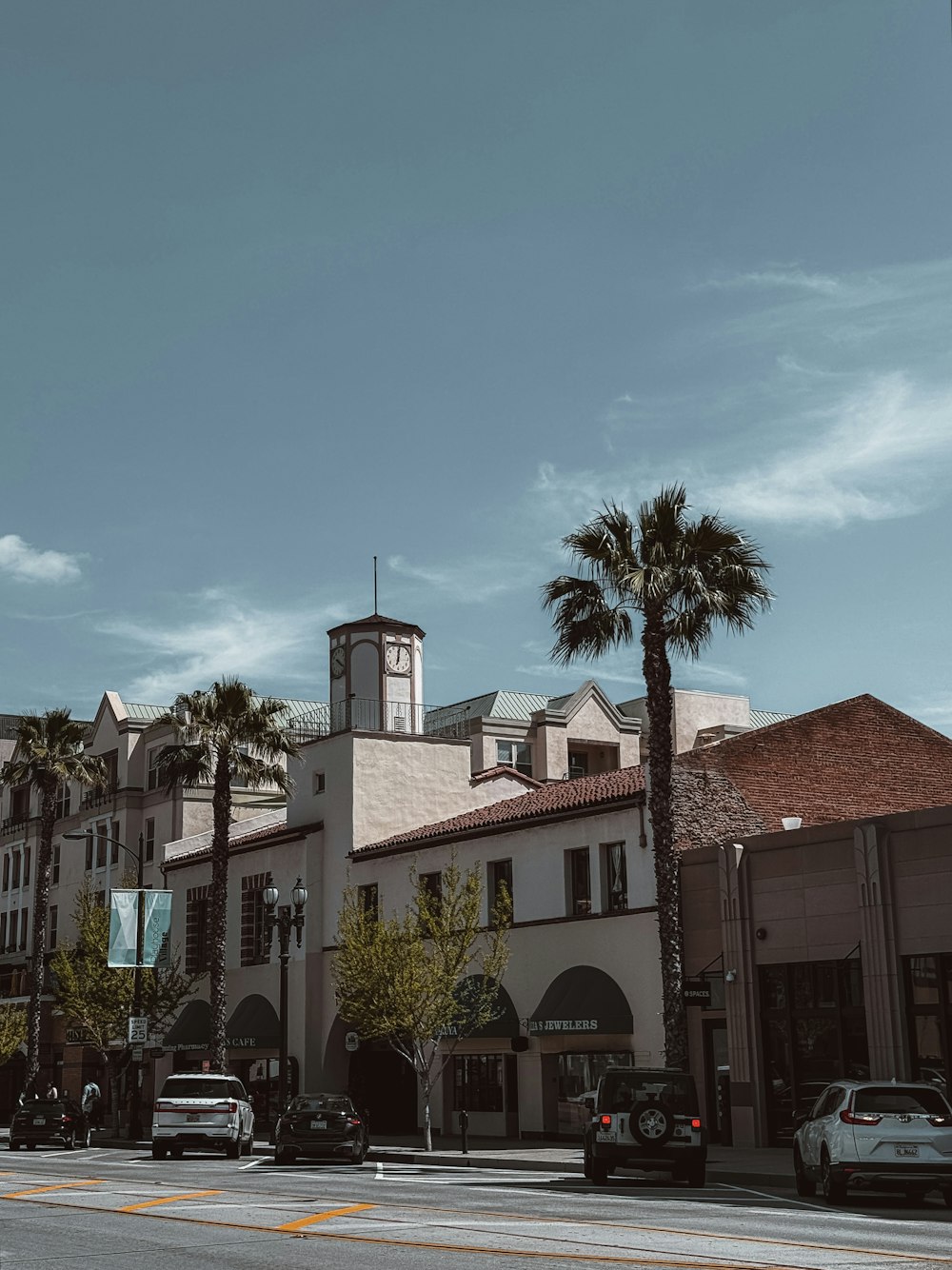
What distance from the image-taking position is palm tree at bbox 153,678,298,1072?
46719 mm

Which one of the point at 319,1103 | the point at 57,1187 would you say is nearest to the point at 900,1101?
the point at 57,1187

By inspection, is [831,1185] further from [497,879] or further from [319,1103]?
[497,879]

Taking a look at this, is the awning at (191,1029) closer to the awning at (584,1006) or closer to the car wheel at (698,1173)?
the awning at (584,1006)

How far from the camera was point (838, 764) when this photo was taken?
4081cm

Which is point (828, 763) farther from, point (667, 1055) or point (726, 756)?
point (667, 1055)

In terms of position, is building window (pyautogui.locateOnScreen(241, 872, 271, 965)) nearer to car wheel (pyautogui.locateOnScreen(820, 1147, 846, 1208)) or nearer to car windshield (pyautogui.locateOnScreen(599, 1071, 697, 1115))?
car windshield (pyautogui.locateOnScreen(599, 1071, 697, 1115))

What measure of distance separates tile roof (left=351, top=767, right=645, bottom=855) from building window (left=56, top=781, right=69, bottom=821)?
27.1 metres

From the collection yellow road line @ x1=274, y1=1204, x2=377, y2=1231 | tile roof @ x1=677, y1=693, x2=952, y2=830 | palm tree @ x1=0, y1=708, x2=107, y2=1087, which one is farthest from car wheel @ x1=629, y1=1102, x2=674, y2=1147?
palm tree @ x1=0, y1=708, x2=107, y2=1087

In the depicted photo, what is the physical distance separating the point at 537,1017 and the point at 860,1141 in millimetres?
18697

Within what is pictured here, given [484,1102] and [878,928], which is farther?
[484,1102]

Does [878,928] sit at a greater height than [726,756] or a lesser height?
lesser

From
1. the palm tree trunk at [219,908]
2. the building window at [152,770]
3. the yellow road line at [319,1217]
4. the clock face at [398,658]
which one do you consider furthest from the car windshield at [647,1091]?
the building window at [152,770]

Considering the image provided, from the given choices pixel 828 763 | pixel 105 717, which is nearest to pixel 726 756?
pixel 828 763

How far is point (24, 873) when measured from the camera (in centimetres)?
7419
